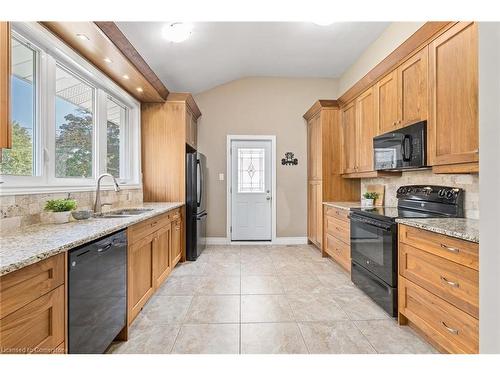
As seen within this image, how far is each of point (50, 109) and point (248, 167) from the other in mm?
3451

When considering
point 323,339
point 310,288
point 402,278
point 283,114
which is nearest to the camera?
point 323,339

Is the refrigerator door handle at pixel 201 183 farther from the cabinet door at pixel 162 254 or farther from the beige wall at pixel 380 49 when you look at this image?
the beige wall at pixel 380 49

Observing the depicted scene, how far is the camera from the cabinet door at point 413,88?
2.40 m

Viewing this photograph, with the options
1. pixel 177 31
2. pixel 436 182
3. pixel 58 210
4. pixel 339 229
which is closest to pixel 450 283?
pixel 436 182

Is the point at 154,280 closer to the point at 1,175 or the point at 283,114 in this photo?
the point at 1,175

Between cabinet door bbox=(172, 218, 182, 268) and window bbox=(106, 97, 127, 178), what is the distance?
1014 millimetres

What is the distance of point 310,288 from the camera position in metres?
2.99

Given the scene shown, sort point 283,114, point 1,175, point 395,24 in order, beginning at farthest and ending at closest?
point 283,114
point 395,24
point 1,175

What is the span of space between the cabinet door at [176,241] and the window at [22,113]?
178cm

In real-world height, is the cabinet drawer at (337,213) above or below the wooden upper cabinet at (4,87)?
below

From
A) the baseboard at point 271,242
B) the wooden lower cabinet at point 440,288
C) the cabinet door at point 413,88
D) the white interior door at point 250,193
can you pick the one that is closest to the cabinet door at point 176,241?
the baseboard at point 271,242
